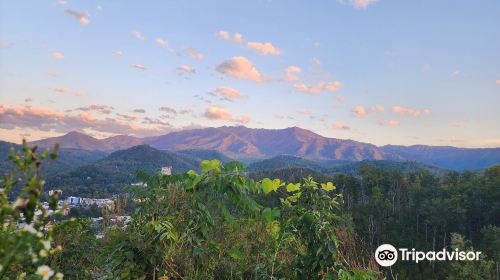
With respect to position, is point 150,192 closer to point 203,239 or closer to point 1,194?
point 203,239

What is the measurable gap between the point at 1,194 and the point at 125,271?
237 cm

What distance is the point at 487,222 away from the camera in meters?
65.3

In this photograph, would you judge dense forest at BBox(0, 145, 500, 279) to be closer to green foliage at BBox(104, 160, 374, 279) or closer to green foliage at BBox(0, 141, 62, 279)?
green foliage at BBox(104, 160, 374, 279)

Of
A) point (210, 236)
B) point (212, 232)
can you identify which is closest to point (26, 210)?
point (210, 236)

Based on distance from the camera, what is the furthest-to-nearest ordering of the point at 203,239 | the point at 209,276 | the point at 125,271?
the point at 203,239, the point at 209,276, the point at 125,271

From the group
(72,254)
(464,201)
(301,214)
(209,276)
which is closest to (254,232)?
(301,214)

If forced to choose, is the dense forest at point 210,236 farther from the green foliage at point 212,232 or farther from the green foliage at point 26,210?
the green foliage at point 26,210

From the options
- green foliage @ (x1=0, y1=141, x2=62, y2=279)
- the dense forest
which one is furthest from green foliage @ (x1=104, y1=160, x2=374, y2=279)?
green foliage @ (x1=0, y1=141, x2=62, y2=279)

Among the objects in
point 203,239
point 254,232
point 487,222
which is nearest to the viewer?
point 203,239

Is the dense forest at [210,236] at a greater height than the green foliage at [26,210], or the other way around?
the green foliage at [26,210]

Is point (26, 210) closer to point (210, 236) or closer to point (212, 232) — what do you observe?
→ point (210, 236)

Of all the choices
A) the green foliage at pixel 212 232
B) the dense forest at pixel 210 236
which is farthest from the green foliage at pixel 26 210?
the green foliage at pixel 212 232

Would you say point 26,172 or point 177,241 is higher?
point 26,172

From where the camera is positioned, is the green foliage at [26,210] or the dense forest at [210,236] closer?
the green foliage at [26,210]
